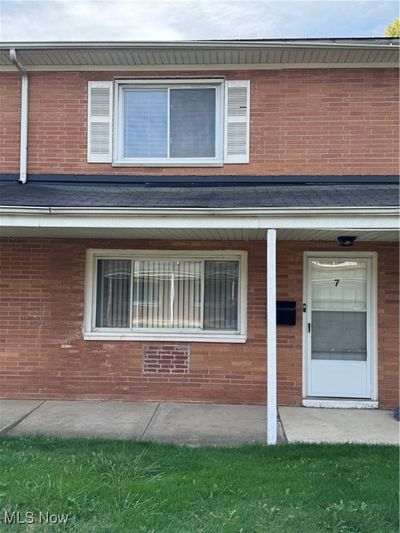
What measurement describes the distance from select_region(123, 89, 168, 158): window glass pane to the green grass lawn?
448cm

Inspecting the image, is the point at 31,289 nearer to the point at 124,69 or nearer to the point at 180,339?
the point at 180,339

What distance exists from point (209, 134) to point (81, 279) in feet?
9.72

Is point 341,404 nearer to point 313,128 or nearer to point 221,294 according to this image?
point 221,294

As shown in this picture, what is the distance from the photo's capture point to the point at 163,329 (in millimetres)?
7566

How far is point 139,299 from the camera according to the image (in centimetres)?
766

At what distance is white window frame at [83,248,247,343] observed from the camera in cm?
741

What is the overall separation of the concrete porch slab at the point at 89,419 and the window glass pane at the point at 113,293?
1201mm

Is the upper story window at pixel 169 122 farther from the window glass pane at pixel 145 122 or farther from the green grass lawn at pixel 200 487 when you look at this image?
the green grass lawn at pixel 200 487

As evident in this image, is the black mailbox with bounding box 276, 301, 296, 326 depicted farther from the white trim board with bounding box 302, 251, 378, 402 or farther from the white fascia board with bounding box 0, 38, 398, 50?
the white fascia board with bounding box 0, 38, 398, 50

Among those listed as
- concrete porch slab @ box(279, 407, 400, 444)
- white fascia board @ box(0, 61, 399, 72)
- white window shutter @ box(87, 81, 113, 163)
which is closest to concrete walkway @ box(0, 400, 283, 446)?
concrete porch slab @ box(279, 407, 400, 444)

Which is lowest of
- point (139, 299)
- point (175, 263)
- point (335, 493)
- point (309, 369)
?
point (335, 493)

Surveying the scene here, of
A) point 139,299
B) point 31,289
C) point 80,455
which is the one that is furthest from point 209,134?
point 80,455

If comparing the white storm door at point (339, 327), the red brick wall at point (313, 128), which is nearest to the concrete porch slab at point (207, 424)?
the white storm door at point (339, 327)

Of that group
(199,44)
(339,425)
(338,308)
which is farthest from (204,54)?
(339,425)
